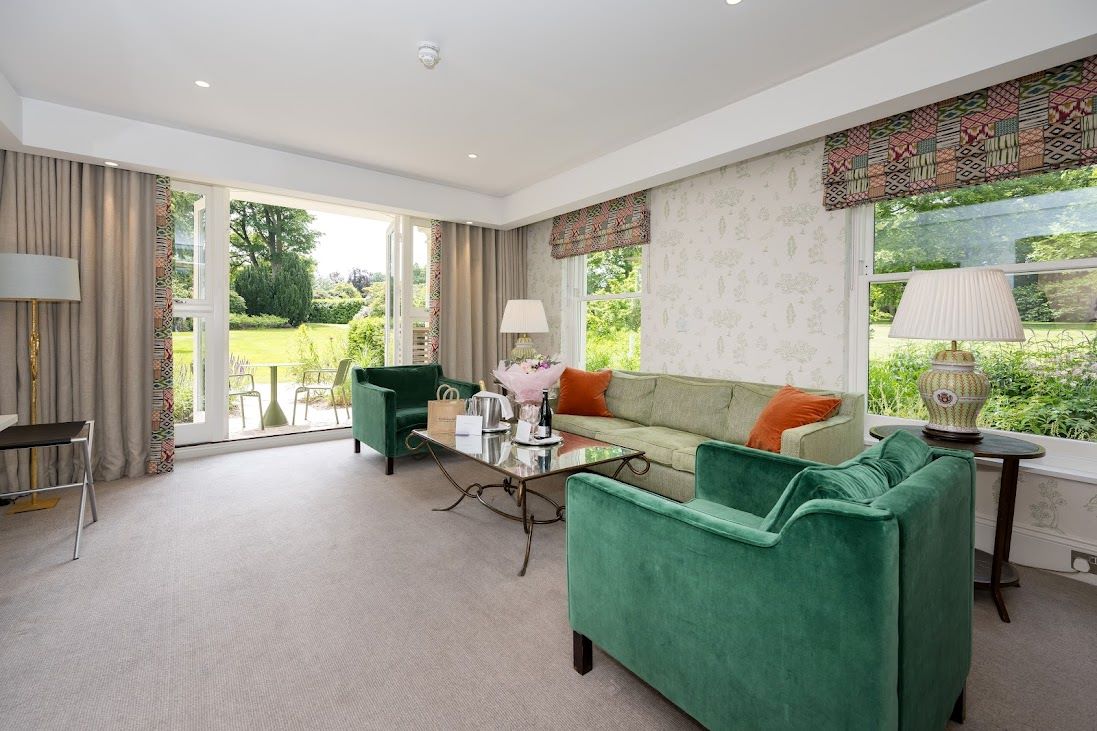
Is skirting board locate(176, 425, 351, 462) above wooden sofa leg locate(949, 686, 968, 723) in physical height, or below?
above

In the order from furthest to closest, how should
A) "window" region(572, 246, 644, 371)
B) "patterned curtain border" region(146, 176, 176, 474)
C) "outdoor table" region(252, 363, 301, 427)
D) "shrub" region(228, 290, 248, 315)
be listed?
"shrub" region(228, 290, 248, 315) < "outdoor table" region(252, 363, 301, 427) < "window" region(572, 246, 644, 371) < "patterned curtain border" region(146, 176, 176, 474)

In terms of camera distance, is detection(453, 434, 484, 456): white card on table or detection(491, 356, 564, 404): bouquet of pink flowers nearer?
detection(453, 434, 484, 456): white card on table

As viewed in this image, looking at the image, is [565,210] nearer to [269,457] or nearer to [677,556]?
[269,457]

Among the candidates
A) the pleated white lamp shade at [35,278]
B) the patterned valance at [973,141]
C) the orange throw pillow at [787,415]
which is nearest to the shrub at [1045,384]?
the orange throw pillow at [787,415]

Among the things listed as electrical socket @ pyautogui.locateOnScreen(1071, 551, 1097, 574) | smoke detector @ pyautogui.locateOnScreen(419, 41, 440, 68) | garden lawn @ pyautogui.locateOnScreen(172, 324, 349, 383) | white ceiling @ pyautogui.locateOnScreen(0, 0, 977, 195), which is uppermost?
white ceiling @ pyautogui.locateOnScreen(0, 0, 977, 195)

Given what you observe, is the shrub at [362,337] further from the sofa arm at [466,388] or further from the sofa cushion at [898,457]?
the sofa cushion at [898,457]

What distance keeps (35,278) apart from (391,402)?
7.42 ft

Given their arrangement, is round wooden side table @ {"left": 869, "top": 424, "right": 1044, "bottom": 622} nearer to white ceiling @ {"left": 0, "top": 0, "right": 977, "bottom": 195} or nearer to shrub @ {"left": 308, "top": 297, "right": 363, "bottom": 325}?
white ceiling @ {"left": 0, "top": 0, "right": 977, "bottom": 195}

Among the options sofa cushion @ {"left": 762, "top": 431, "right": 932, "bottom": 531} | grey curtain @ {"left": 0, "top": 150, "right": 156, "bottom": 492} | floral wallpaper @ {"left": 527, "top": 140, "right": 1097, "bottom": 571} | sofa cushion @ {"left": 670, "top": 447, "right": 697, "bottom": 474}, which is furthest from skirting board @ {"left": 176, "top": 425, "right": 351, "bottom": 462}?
sofa cushion @ {"left": 762, "top": 431, "right": 932, "bottom": 531}

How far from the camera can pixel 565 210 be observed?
16.7 feet

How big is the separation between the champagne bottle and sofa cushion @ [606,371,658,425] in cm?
133

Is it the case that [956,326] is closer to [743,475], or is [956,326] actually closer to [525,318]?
[743,475]

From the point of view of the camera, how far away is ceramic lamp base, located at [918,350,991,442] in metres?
2.33

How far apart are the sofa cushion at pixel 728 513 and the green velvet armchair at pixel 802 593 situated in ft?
1.61
